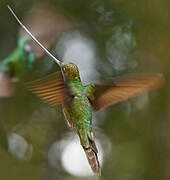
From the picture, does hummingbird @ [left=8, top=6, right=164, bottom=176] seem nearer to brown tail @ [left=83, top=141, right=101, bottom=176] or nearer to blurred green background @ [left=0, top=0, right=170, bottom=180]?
brown tail @ [left=83, top=141, right=101, bottom=176]

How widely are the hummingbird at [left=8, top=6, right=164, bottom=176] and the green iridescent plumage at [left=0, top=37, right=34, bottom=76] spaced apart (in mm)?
793

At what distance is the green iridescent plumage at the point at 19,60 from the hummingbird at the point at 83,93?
793mm

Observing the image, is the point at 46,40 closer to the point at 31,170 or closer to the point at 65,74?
the point at 31,170

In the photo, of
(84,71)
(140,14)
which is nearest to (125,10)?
(140,14)

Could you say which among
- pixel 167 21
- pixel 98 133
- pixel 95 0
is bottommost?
pixel 98 133

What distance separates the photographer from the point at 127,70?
2.67m

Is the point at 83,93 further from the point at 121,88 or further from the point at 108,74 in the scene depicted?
the point at 108,74

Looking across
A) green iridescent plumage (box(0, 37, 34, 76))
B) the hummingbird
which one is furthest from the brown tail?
green iridescent plumage (box(0, 37, 34, 76))

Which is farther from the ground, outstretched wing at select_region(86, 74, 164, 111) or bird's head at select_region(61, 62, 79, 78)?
bird's head at select_region(61, 62, 79, 78)

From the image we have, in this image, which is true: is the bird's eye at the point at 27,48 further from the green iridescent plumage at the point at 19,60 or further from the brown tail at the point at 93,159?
the brown tail at the point at 93,159

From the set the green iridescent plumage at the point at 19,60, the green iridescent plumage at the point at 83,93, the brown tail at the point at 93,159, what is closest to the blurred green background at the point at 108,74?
the green iridescent plumage at the point at 19,60

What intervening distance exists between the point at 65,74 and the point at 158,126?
53.9 inches

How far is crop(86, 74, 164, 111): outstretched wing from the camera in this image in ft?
3.57

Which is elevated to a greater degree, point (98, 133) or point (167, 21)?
point (167, 21)
